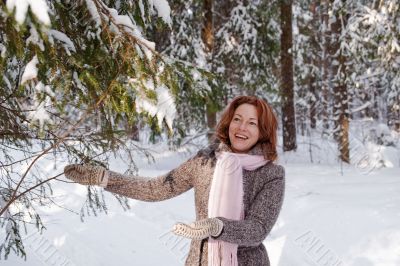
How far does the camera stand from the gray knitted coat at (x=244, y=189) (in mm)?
2340

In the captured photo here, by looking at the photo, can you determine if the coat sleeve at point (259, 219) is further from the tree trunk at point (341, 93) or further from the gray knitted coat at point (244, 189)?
the tree trunk at point (341, 93)

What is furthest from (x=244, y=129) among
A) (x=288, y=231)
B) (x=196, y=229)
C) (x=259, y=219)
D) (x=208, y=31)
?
(x=208, y=31)

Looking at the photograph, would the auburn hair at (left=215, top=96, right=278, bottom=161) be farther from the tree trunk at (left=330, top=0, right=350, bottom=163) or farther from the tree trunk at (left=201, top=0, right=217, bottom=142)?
the tree trunk at (left=330, top=0, right=350, bottom=163)

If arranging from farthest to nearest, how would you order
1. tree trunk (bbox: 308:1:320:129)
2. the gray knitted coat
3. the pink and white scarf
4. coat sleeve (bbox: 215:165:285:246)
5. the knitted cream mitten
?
tree trunk (bbox: 308:1:320:129), the knitted cream mitten, the pink and white scarf, the gray knitted coat, coat sleeve (bbox: 215:165:285:246)

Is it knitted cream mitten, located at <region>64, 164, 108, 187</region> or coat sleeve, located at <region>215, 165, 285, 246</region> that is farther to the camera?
knitted cream mitten, located at <region>64, 164, 108, 187</region>

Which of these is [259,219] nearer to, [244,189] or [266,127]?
[244,189]

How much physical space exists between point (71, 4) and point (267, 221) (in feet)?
6.34

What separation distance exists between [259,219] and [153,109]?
2.81 ft

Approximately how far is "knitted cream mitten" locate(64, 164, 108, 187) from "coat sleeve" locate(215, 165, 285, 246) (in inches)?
34.0

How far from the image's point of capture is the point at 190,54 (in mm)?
10219

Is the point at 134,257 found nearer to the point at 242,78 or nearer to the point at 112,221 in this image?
the point at 112,221

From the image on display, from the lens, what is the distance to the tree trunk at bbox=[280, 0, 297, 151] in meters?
11.2

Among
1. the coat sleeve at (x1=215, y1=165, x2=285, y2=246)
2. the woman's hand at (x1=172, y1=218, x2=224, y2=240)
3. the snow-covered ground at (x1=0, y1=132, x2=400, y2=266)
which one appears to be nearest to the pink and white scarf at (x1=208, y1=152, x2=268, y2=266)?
the coat sleeve at (x1=215, y1=165, x2=285, y2=246)

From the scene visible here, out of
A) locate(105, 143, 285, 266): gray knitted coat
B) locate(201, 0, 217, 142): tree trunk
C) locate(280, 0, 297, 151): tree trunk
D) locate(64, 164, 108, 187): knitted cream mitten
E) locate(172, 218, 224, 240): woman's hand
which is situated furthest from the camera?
locate(280, 0, 297, 151): tree trunk
